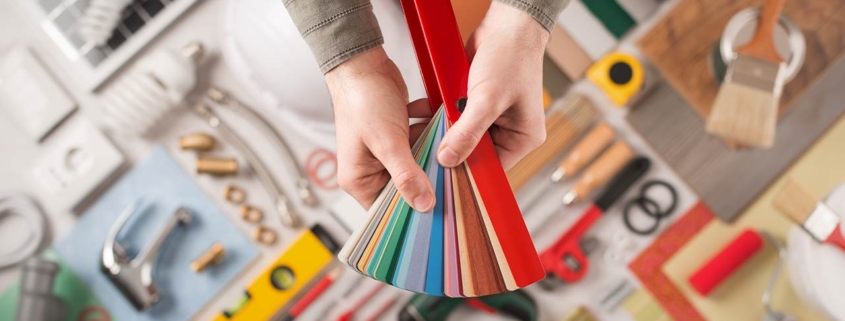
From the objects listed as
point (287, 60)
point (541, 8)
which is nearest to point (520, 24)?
point (541, 8)

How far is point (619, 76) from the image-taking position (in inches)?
30.6

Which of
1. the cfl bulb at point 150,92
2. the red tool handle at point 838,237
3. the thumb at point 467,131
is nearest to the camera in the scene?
the thumb at point 467,131

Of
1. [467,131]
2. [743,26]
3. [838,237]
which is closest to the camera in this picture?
[467,131]

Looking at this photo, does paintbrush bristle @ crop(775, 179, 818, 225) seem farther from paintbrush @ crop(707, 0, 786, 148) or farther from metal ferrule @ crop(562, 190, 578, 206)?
metal ferrule @ crop(562, 190, 578, 206)

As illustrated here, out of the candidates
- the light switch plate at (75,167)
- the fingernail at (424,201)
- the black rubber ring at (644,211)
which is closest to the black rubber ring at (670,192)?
the black rubber ring at (644,211)

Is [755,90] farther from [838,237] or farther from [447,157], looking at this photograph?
[447,157]

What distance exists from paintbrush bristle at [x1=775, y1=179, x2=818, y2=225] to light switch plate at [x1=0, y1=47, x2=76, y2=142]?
3.02 ft

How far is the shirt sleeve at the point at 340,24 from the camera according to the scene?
1.52 ft

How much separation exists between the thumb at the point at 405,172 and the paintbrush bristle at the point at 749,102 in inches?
18.3

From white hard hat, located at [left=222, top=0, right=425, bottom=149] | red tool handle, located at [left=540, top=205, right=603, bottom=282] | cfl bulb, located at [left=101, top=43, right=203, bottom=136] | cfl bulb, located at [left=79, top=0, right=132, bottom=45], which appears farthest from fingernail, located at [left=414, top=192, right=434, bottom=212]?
cfl bulb, located at [left=79, top=0, right=132, bottom=45]

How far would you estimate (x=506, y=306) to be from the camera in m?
0.76

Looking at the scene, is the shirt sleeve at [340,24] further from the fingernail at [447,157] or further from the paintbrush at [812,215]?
the paintbrush at [812,215]

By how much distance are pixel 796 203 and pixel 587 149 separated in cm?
24

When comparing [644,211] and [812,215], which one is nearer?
[812,215]
